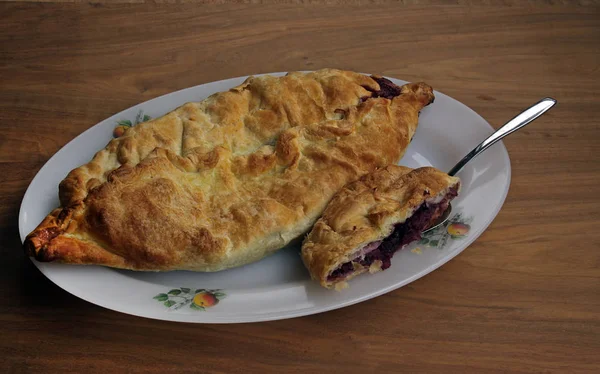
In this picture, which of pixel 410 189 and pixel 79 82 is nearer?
pixel 410 189

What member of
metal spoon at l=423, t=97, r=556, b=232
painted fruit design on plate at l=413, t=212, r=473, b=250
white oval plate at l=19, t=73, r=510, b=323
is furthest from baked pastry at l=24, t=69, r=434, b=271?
painted fruit design on plate at l=413, t=212, r=473, b=250

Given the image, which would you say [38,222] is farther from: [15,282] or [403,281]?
[403,281]

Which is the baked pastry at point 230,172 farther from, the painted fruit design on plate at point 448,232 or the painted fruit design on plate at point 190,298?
the painted fruit design on plate at point 448,232

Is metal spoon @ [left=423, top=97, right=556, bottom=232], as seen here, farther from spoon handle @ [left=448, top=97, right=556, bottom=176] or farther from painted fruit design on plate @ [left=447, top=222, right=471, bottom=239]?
painted fruit design on plate @ [left=447, top=222, right=471, bottom=239]

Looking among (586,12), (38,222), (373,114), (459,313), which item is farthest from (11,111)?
(586,12)

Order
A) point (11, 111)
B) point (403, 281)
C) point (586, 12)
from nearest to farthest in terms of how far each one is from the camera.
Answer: point (403, 281)
point (11, 111)
point (586, 12)

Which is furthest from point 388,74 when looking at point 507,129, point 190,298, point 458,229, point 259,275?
point 190,298

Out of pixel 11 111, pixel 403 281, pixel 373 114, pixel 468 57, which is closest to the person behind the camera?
pixel 403 281

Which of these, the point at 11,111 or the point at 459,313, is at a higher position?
the point at 11,111
